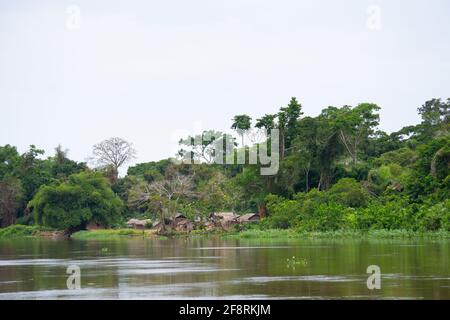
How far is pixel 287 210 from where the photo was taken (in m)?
52.0

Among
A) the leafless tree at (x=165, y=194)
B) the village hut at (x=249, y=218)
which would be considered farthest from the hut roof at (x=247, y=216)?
the leafless tree at (x=165, y=194)

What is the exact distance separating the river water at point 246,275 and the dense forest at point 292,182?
40.8 ft

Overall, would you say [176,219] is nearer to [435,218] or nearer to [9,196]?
[9,196]

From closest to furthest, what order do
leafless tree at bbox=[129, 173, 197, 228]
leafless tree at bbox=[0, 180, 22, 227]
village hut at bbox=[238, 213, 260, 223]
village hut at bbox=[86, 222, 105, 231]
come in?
leafless tree at bbox=[129, 173, 197, 228]
village hut at bbox=[238, 213, 260, 223]
village hut at bbox=[86, 222, 105, 231]
leafless tree at bbox=[0, 180, 22, 227]

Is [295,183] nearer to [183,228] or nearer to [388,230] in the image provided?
[183,228]

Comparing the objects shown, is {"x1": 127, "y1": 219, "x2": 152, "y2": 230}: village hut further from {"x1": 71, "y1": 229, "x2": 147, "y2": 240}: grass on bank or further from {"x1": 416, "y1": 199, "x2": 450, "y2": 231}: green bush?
{"x1": 416, "y1": 199, "x2": 450, "y2": 231}: green bush

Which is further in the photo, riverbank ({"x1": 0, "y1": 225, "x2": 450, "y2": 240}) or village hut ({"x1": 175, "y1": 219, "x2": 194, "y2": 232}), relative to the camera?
village hut ({"x1": 175, "y1": 219, "x2": 194, "y2": 232})

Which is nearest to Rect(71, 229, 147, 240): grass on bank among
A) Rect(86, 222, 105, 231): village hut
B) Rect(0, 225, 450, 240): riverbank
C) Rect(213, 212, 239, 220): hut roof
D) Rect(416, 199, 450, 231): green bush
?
Rect(0, 225, 450, 240): riverbank

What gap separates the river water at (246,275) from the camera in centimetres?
1819

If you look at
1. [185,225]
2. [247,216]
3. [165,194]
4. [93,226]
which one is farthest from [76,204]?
[247,216]

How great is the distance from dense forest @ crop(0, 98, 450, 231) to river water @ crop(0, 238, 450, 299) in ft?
40.8

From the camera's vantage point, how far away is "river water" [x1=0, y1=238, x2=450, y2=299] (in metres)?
18.2

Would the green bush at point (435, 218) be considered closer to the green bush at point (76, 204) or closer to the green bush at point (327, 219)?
the green bush at point (327, 219)
